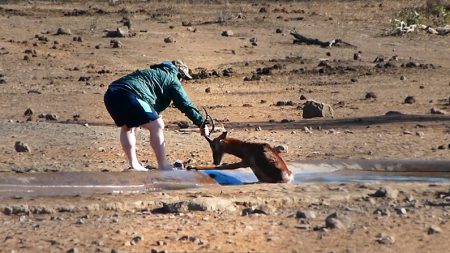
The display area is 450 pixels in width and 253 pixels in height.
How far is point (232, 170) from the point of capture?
1091cm

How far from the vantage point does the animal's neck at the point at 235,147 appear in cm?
1068

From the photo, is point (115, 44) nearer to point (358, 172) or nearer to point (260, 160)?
point (358, 172)

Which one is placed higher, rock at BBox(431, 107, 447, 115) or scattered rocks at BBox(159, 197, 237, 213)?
scattered rocks at BBox(159, 197, 237, 213)

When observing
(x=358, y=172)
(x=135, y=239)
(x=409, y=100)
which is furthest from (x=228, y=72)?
(x=135, y=239)

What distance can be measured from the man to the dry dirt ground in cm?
59

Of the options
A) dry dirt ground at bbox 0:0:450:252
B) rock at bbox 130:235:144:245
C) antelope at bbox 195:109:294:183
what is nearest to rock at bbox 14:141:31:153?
dry dirt ground at bbox 0:0:450:252

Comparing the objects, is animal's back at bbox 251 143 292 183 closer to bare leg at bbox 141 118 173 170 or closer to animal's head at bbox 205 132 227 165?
animal's head at bbox 205 132 227 165

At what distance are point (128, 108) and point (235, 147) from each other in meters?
1.00

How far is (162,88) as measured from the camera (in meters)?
10.9

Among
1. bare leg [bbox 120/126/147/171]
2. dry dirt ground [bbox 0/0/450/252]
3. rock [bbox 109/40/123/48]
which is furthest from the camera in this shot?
rock [bbox 109/40/123/48]

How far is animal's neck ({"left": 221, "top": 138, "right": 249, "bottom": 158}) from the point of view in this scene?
35.0 feet

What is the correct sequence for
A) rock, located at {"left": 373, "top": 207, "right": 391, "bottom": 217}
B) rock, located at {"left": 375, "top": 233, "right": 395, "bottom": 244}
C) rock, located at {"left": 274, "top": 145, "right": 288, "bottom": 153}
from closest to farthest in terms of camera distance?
rock, located at {"left": 375, "top": 233, "right": 395, "bottom": 244}
rock, located at {"left": 373, "top": 207, "right": 391, "bottom": 217}
rock, located at {"left": 274, "top": 145, "right": 288, "bottom": 153}

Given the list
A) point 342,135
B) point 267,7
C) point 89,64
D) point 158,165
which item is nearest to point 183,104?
point 158,165

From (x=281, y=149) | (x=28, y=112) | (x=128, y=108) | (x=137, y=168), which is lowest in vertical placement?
(x=28, y=112)
